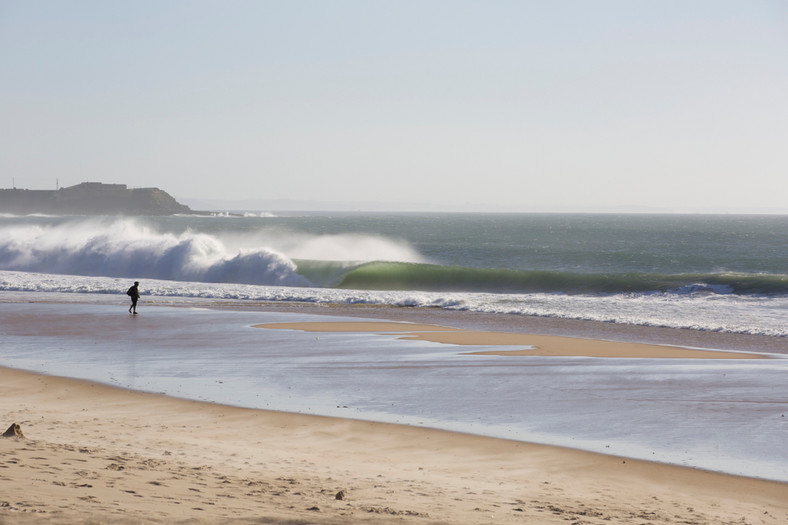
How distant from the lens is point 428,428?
9625 mm

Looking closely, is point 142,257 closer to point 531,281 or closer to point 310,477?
point 531,281

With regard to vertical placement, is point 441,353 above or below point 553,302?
below

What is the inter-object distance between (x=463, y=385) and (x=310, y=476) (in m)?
5.65

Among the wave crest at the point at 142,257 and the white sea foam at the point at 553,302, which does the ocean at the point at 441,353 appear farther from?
the wave crest at the point at 142,257

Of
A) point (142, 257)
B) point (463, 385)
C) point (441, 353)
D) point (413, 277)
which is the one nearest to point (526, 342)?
point (441, 353)

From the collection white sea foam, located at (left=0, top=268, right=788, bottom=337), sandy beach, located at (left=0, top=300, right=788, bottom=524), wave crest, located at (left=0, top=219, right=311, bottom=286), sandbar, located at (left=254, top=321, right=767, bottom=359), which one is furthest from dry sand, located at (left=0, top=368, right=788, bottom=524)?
wave crest, located at (left=0, top=219, right=311, bottom=286)

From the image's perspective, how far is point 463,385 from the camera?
1245cm

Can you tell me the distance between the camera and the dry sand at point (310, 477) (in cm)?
565

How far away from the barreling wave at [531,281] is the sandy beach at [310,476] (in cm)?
2553

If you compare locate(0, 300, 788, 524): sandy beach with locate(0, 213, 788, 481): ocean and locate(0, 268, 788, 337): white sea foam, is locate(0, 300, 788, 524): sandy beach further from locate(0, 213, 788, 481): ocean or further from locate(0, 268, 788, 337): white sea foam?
locate(0, 268, 788, 337): white sea foam

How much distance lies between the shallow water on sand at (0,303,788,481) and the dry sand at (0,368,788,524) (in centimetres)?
79

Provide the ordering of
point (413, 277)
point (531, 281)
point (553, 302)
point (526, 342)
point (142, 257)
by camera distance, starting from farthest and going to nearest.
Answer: point (142, 257), point (413, 277), point (531, 281), point (553, 302), point (526, 342)

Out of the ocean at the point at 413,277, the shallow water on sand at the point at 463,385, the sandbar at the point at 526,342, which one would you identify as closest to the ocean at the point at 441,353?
Result: the shallow water on sand at the point at 463,385

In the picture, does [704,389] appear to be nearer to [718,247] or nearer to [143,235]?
[143,235]
